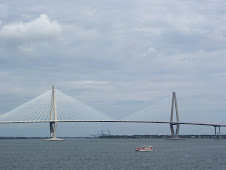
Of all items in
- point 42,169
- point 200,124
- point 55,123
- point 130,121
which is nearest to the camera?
point 42,169

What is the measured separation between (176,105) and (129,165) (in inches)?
2066

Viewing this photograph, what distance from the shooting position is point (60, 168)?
30.9 m

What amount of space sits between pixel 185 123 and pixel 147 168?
55280mm

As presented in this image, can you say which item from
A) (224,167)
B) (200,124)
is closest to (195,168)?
(224,167)

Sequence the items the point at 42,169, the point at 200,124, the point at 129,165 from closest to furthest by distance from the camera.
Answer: the point at 42,169 < the point at 129,165 < the point at 200,124

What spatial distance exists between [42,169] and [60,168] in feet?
4.26

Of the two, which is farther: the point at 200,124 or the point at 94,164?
the point at 200,124

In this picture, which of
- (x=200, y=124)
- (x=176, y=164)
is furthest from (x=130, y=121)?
(x=176, y=164)

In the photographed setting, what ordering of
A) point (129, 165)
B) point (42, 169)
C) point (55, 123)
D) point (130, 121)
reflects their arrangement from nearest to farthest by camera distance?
point (42, 169) → point (129, 165) → point (55, 123) → point (130, 121)

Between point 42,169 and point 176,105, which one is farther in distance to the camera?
point 176,105

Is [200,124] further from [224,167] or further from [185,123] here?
[224,167]

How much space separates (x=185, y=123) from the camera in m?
84.7

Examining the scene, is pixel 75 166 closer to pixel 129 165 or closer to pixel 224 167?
pixel 129 165

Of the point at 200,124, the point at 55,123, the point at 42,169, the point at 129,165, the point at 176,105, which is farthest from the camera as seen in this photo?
the point at 200,124
